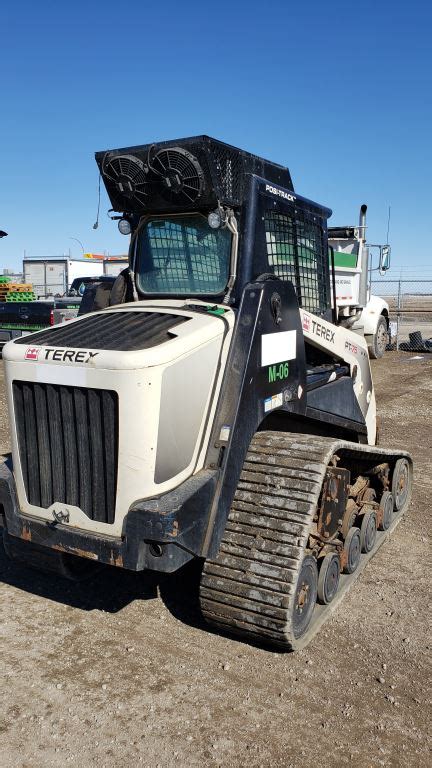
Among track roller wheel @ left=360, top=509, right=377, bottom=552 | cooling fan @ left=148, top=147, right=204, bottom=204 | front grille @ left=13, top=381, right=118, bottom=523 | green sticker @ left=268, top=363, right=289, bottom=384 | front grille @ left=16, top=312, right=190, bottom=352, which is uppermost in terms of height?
cooling fan @ left=148, top=147, right=204, bottom=204

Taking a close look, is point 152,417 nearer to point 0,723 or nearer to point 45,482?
point 45,482

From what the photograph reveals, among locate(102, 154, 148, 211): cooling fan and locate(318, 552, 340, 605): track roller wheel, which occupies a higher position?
locate(102, 154, 148, 211): cooling fan

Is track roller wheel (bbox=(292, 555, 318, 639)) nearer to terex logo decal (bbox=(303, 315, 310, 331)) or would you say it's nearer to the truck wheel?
terex logo decal (bbox=(303, 315, 310, 331))

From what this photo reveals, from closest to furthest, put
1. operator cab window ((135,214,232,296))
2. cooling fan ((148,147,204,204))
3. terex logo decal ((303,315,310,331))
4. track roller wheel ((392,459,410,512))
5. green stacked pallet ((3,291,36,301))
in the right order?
cooling fan ((148,147,204,204)) → operator cab window ((135,214,232,296)) → terex logo decal ((303,315,310,331)) → track roller wheel ((392,459,410,512)) → green stacked pallet ((3,291,36,301))

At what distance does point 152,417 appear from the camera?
138 inches

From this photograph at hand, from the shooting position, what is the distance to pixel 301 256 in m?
5.13

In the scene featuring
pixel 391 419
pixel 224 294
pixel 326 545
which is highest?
pixel 224 294

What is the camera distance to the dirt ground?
126 inches

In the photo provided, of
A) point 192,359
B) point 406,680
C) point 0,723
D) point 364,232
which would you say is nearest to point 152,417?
point 192,359

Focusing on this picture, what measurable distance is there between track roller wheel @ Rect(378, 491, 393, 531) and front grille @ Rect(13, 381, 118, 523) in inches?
109

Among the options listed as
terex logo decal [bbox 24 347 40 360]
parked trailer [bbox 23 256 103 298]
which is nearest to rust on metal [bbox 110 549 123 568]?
terex logo decal [bbox 24 347 40 360]

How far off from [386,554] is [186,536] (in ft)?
8.33

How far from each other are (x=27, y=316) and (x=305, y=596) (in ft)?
42.0

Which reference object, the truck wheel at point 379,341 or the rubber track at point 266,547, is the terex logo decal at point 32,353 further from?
the truck wheel at point 379,341
